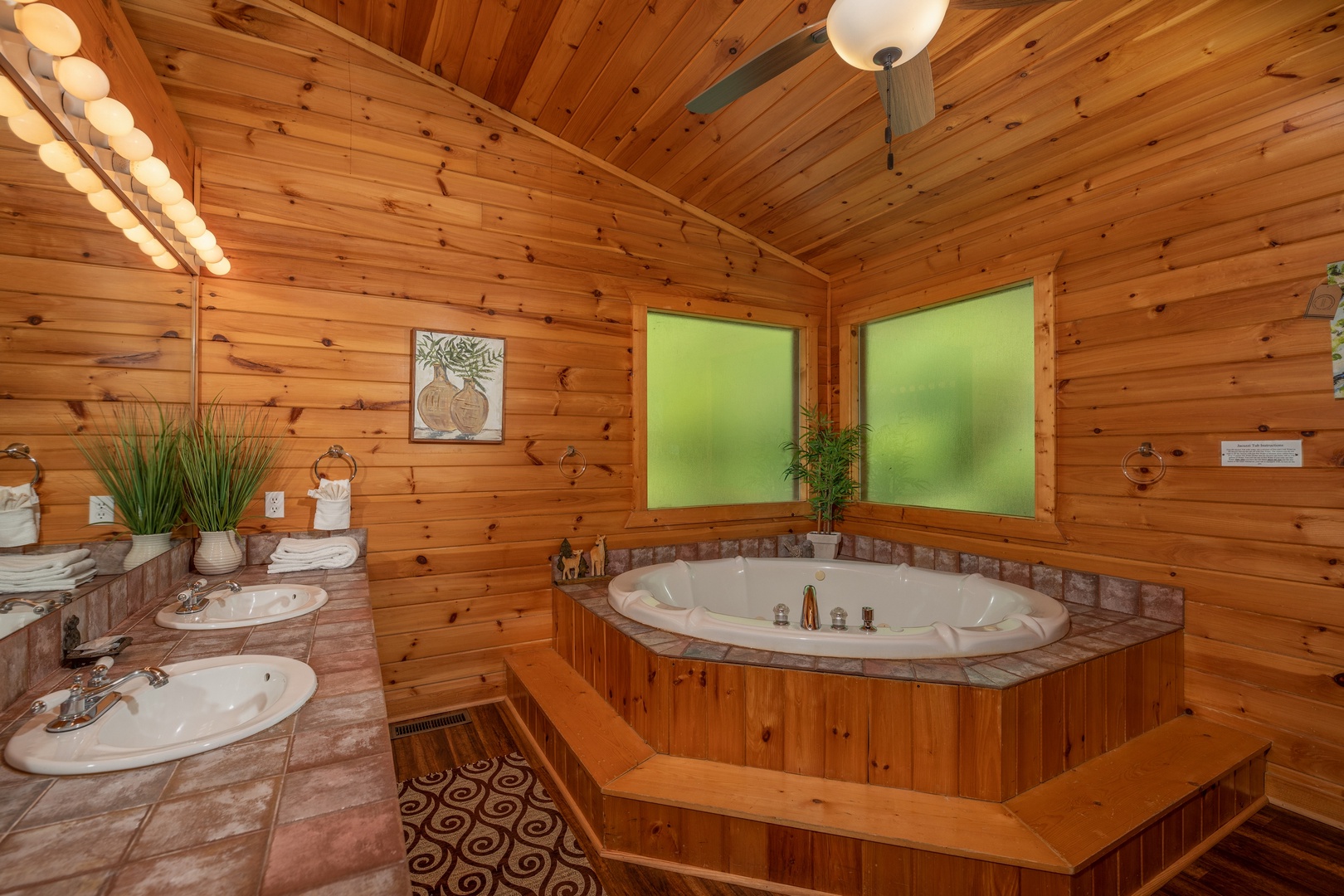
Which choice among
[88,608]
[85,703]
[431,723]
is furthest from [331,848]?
[431,723]

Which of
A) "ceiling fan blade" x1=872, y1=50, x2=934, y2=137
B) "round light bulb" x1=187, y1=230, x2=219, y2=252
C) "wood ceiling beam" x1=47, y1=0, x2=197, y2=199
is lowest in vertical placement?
"round light bulb" x1=187, y1=230, x2=219, y2=252

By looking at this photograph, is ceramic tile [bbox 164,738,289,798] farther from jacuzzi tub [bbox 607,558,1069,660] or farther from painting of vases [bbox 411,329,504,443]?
painting of vases [bbox 411,329,504,443]

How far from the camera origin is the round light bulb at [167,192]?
1751 mm

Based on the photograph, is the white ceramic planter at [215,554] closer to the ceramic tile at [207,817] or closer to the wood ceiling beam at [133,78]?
the wood ceiling beam at [133,78]

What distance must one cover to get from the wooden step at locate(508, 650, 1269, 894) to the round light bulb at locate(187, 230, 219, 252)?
207cm

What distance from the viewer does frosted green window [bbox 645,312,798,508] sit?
3357 mm

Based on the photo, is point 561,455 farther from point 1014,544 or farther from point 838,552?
point 1014,544

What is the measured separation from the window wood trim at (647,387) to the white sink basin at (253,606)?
1597 millimetres

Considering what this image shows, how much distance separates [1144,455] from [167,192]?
11.2 ft

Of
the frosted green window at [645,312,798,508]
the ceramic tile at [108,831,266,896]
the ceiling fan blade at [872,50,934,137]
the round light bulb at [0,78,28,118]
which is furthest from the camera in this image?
the frosted green window at [645,312,798,508]

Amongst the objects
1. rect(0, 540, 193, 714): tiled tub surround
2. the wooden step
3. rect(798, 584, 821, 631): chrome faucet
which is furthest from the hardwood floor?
rect(0, 540, 193, 714): tiled tub surround

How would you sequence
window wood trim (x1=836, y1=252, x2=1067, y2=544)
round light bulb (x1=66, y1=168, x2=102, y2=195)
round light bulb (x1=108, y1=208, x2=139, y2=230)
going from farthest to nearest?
window wood trim (x1=836, y1=252, x2=1067, y2=544) < round light bulb (x1=108, y1=208, x2=139, y2=230) < round light bulb (x1=66, y1=168, x2=102, y2=195)

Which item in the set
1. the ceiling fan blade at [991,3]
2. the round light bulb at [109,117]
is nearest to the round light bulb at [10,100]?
the round light bulb at [109,117]

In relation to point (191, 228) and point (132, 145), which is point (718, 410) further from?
point (132, 145)
